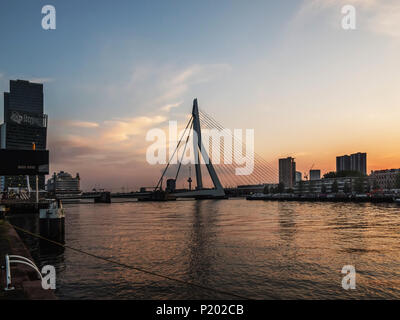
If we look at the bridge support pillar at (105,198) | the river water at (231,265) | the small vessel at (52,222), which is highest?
the small vessel at (52,222)

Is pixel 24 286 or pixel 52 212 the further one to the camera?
pixel 52 212

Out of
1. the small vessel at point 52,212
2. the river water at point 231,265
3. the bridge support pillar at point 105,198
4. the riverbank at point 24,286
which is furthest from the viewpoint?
the bridge support pillar at point 105,198

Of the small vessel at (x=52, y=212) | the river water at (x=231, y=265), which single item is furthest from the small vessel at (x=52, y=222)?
the river water at (x=231, y=265)

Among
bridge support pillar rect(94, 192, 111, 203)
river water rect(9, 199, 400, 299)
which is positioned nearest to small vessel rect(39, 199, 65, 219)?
river water rect(9, 199, 400, 299)

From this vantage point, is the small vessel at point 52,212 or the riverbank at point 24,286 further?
the small vessel at point 52,212

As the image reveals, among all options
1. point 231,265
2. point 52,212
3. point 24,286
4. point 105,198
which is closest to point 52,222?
point 52,212

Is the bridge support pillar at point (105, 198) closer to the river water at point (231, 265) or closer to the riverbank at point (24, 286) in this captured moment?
the river water at point (231, 265)

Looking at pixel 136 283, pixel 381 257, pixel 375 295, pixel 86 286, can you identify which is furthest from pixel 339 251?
pixel 86 286

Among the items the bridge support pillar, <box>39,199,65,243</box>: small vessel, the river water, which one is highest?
<box>39,199,65,243</box>: small vessel

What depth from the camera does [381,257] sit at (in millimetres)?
20703

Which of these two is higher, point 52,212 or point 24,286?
point 52,212

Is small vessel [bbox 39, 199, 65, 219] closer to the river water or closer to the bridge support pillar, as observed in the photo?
the river water

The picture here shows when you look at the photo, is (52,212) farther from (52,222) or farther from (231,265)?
(231,265)
